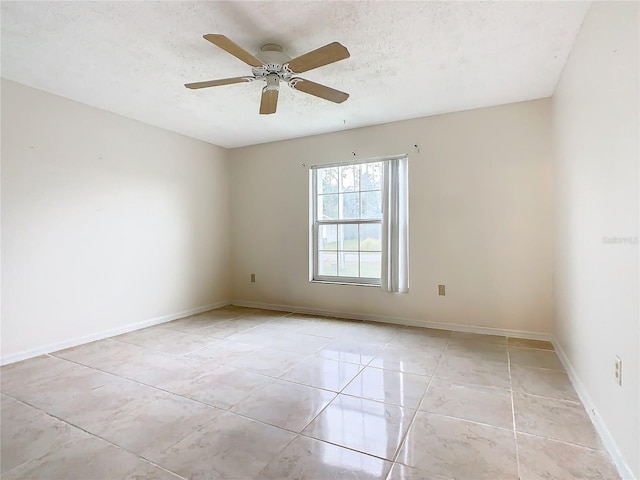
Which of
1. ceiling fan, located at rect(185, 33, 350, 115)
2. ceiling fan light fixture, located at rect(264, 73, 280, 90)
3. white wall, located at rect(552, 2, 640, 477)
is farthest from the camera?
ceiling fan light fixture, located at rect(264, 73, 280, 90)

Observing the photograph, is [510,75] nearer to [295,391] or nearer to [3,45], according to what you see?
[295,391]

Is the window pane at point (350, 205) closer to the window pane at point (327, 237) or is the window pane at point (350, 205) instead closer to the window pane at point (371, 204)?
the window pane at point (371, 204)

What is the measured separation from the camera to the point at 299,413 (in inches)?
76.7

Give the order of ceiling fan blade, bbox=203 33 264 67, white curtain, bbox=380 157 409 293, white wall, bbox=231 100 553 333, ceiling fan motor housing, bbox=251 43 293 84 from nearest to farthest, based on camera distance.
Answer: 1. ceiling fan blade, bbox=203 33 264 67
2. ceiling fan motor housing, bbox=251 43 293 84
3. white wall, bbox=231 100 553 333
4. white curtain, bbox=380 157 409 293

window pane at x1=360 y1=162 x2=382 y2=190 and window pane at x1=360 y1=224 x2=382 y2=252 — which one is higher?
window pane at x1=360 y1=162 x2=382 y2=190

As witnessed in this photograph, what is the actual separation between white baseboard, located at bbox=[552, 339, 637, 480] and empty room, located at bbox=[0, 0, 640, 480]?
0.08 ft

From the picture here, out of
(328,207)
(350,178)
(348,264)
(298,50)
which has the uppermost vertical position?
(298,50)

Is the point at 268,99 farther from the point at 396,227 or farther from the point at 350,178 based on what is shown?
the point at 396,227

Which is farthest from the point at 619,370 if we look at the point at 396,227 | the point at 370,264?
the point at 370,264

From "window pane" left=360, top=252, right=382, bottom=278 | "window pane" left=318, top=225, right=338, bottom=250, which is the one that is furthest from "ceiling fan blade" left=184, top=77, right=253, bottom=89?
"window pane" left=360, top=252, right=382, bottom=278

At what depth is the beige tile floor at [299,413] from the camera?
1.50 meters

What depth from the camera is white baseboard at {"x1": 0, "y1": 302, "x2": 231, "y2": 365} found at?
2801mm

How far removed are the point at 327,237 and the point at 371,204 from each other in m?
0.75

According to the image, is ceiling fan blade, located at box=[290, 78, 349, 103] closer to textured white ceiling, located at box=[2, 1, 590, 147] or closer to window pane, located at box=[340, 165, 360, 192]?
textured white ceiling, located at box=[2, 1, 590, 147]
